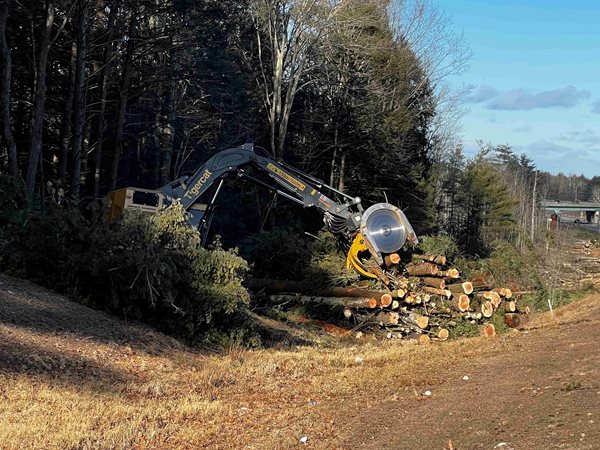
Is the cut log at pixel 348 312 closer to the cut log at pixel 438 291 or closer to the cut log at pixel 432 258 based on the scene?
the cut log at pixel 438 291

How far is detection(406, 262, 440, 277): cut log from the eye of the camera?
19.0m

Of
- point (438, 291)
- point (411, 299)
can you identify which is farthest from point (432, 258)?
point (411, 299)

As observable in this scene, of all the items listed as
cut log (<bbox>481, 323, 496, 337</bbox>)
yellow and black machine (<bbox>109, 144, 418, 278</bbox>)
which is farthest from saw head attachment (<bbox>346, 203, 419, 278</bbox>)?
cut log (<bbox>481, 323, 496, 337</bbox>)

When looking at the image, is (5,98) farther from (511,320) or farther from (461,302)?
(511,320)

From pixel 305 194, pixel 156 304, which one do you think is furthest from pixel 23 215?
pixel 305 194

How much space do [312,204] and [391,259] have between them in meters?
2.69

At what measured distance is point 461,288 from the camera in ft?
60.8

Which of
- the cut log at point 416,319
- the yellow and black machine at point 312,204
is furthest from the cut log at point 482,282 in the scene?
the yellow and black machine at point 312,204

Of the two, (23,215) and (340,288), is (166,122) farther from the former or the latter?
(23,215)

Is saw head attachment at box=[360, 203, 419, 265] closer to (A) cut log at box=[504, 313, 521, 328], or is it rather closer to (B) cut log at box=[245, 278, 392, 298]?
(B) cut log at box=[245, 278, 392, 298]

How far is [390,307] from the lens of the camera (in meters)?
18.6

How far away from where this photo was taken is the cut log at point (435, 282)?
61.6 feet

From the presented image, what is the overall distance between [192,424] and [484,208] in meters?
42.2

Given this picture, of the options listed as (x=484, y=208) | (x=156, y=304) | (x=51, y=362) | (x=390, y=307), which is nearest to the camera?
(x=51, y=362)
